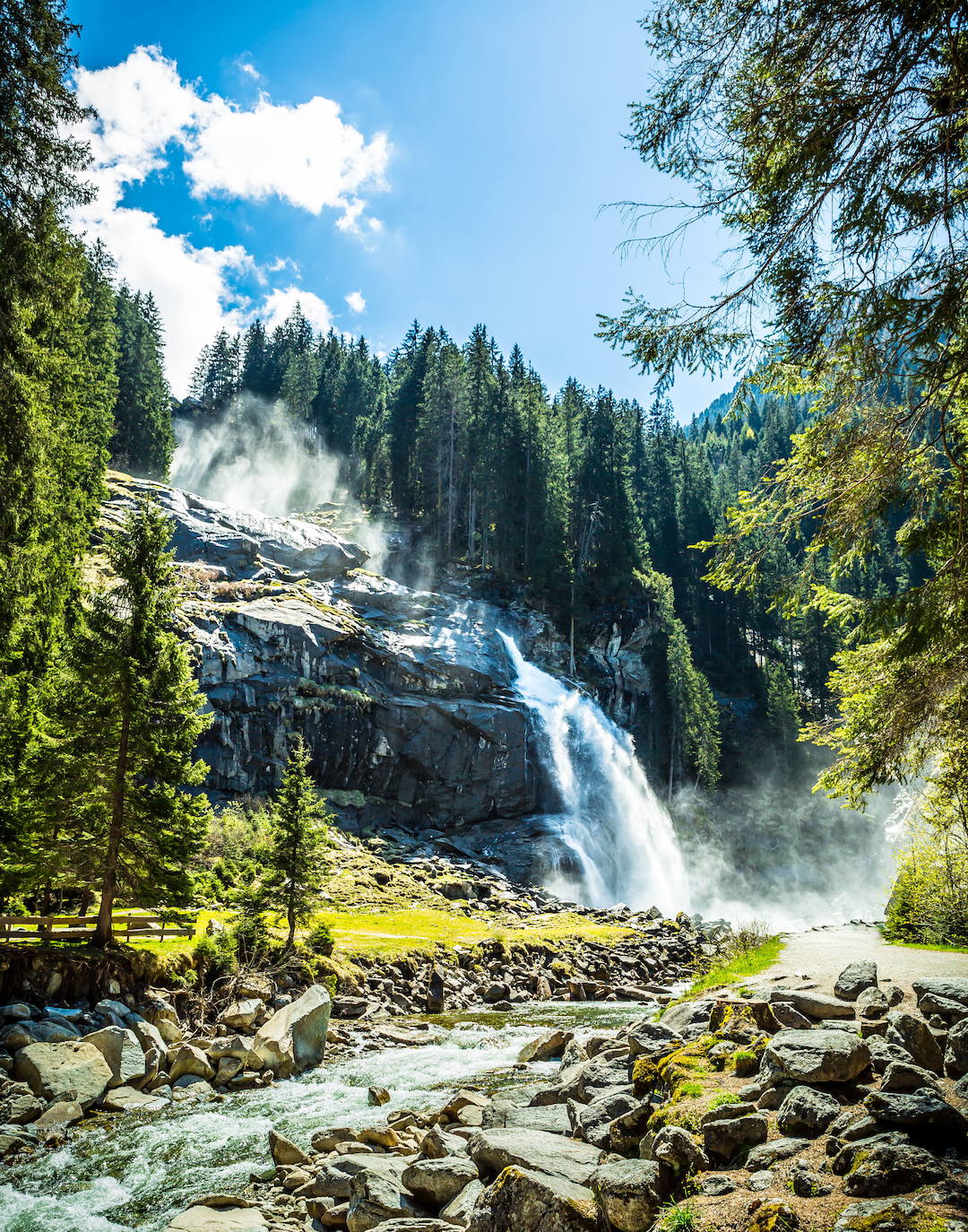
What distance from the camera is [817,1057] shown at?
19.4 ft

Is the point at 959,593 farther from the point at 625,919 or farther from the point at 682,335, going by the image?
the point at 625,919

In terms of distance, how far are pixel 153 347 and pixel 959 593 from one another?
77401 millimetres

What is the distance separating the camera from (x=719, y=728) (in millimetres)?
67125

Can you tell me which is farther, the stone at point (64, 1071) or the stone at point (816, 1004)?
the stone at point (64, 1071)

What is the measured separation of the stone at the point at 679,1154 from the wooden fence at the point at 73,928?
44.6 feet

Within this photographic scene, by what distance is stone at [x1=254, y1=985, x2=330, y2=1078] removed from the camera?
1312 centimetres

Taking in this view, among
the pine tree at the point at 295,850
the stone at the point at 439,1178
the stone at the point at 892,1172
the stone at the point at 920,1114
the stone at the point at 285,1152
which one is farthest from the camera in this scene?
the pine tree at the point at 295,850

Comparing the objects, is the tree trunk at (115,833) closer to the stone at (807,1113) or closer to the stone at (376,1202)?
the stone at (376,1202)

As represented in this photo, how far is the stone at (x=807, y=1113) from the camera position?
5113 mm

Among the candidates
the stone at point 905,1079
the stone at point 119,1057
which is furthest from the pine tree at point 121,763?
the stone at point 905,1079

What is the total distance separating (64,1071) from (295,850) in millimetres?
9495

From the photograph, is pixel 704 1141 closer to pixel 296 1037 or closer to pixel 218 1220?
pixel 218 1220

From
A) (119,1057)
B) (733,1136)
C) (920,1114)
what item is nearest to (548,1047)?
(119,1057)

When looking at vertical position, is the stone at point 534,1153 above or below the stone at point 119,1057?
above
